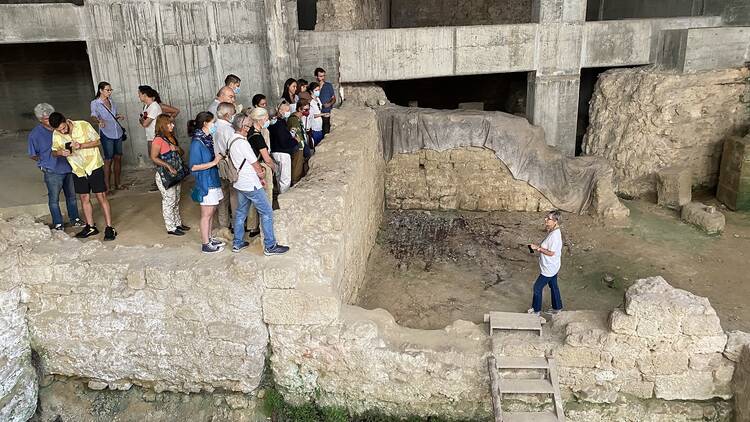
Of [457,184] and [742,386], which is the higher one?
[457,184]

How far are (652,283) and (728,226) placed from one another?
18.8 ft

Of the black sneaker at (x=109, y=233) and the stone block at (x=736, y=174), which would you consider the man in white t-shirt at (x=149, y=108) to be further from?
the stone block at (x=736, y=174)

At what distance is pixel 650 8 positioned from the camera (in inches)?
500

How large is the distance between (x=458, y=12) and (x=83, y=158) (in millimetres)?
11984

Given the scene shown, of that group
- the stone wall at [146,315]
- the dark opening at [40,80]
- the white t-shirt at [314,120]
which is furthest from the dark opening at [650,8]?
the dark opening at [40,80]

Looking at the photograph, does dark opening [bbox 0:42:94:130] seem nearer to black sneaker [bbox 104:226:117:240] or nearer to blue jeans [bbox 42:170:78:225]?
blue jeans [bbox 42:170:78:225]

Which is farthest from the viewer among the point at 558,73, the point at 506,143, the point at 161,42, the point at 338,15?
the point at 558,73

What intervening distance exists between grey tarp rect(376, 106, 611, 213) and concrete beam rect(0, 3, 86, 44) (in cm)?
526

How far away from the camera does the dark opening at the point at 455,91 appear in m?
14.4

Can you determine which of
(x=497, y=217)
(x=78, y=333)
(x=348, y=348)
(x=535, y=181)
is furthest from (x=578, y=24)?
(x=78, y=333)

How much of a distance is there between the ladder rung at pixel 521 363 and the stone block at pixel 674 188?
22.4 feet

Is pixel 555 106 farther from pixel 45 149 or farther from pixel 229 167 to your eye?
pixel 45 149

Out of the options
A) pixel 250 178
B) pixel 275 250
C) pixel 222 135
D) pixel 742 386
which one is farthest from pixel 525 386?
pixel 222 135

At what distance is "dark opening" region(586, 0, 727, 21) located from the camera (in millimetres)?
11367
